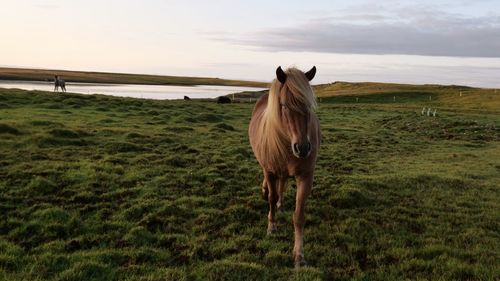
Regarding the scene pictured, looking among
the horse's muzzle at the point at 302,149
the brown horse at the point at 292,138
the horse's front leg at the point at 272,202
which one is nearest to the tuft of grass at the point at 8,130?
the brown horse at the point at 292,138

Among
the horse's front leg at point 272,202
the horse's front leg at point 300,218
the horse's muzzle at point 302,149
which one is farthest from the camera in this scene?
the horse's front leg at point 272,202

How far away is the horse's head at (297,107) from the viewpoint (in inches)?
213

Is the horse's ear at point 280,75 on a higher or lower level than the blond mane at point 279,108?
higher

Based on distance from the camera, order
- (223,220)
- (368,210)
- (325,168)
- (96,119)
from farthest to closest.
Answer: (96,119)
(325,168)
(368,210)
(223,220)

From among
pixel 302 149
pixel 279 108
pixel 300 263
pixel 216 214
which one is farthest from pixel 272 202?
pixel 302 149

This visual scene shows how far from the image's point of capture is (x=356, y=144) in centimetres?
1981

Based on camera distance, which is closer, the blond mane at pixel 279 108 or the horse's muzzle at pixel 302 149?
the horse's muzzle at pixel 302 149

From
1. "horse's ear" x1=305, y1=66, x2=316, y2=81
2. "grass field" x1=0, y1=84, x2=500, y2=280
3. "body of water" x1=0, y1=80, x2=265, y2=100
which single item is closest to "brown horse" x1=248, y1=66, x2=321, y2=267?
"horse's ear" x1=305, y1=66, x2=316, y2=81

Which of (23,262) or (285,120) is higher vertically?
(285,120)

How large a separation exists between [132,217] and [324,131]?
18.4 m

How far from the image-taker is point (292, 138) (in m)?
5.53

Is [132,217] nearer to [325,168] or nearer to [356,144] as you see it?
[325,168]

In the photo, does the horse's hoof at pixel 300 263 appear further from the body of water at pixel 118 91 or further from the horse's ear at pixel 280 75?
the body of water at pixel 118 91

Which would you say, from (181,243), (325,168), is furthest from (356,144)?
(181,243)
